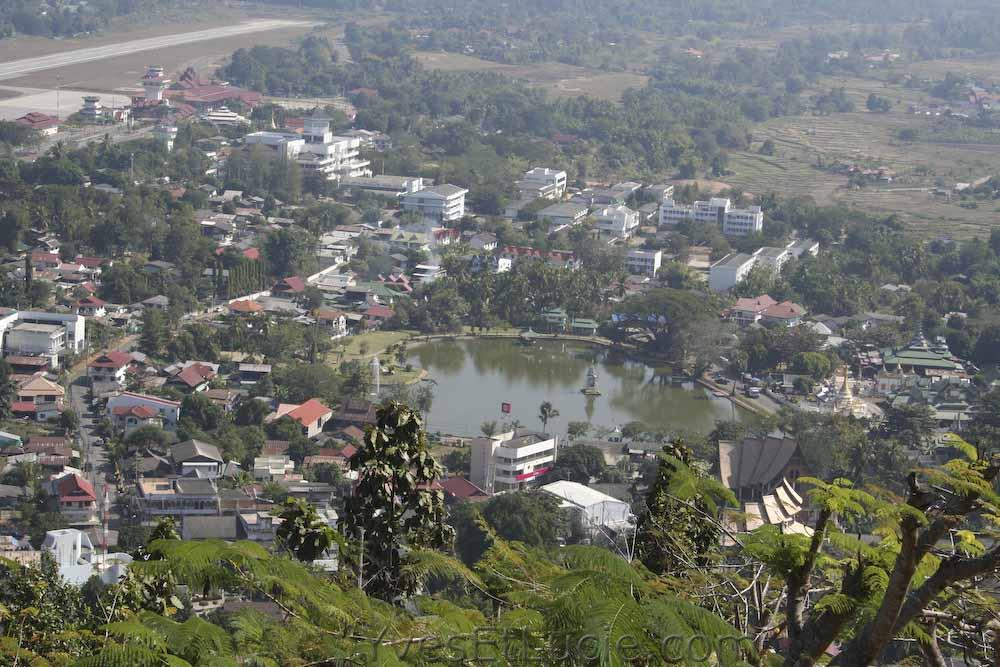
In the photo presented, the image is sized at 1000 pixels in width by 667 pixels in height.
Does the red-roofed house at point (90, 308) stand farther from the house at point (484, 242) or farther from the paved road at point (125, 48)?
the paved road at point (125, 48)

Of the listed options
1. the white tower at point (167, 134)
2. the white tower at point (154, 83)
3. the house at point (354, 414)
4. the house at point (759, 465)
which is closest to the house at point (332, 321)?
the house at point (354, 414)

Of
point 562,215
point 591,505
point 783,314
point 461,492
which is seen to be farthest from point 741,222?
point 591,505

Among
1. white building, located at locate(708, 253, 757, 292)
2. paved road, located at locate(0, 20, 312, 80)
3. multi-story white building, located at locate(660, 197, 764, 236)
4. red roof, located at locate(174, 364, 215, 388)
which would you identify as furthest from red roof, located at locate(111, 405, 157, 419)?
paved road, located at locate(0, 20, 312, 80)

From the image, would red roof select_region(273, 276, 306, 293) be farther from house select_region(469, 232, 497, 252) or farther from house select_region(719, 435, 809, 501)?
house select_region(719, 435, 809, 501)

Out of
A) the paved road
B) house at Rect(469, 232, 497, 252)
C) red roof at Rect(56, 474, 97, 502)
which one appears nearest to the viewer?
red roof at Rect(56, 474, 97, 502)

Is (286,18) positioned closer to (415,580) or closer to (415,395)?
(415,395)

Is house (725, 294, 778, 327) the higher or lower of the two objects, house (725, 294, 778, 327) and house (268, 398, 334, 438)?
the lower
